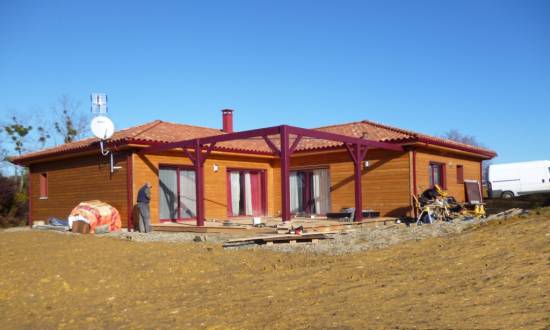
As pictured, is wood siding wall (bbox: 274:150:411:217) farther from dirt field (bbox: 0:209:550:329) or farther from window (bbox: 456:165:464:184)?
dirt field (bbox: 0:209:550:329)

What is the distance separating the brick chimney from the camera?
21203mm

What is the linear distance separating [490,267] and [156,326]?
12.6 feet

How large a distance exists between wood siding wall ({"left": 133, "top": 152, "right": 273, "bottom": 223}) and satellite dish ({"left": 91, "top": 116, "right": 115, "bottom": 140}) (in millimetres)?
1218

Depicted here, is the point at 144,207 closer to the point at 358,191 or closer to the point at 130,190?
the point at 130,190

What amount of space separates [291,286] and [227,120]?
15663 mm

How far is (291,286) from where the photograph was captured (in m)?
6.09

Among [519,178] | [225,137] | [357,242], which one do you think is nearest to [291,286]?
[357,242]

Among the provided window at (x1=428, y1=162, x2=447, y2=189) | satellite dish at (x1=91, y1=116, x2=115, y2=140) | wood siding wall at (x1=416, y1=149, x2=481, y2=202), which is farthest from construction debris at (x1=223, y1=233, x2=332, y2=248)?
window at (x1=428, y1=162, x2=447, y2=189)

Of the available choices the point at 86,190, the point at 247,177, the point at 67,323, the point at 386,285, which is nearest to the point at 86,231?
the point at 86,190

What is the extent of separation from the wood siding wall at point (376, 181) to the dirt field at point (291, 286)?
639 cm

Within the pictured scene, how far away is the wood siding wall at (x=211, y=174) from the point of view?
49.8ft

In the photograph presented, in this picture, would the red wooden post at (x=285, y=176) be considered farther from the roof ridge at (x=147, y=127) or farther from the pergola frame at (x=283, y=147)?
the roof ridge at (x=147, y=127)

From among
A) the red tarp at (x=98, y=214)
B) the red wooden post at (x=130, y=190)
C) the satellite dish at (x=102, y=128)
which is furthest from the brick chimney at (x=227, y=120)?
the red tarp at (x=98, y=214)

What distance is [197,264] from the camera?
796 cm
